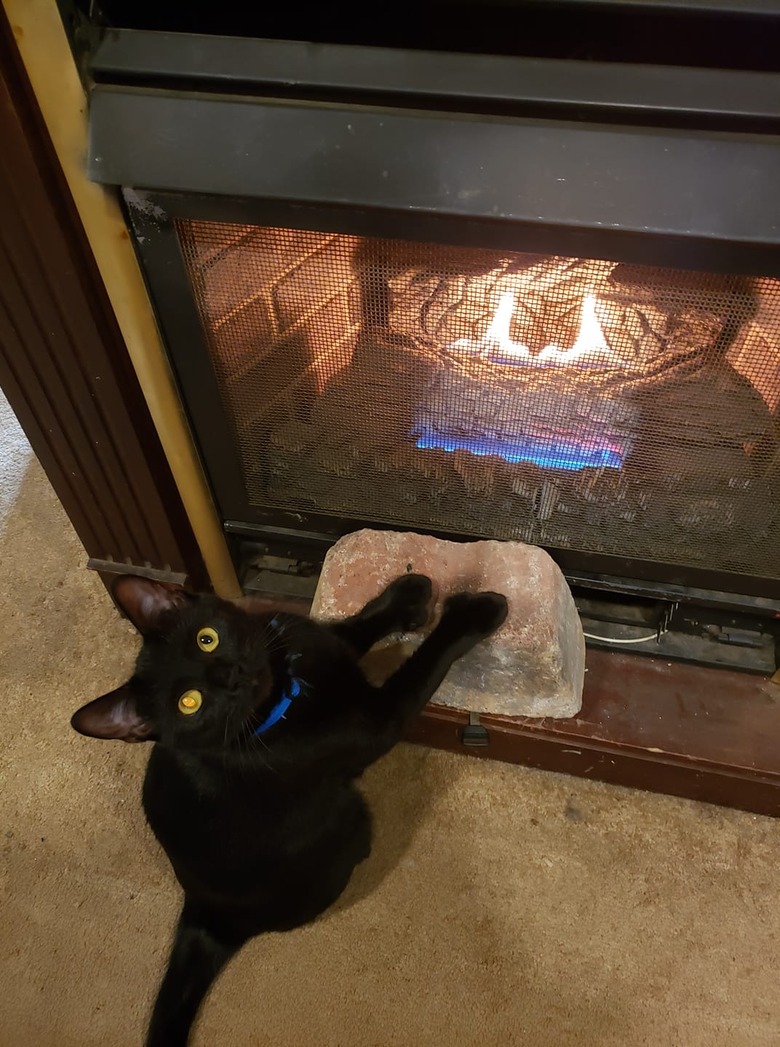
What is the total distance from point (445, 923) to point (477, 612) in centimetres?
42

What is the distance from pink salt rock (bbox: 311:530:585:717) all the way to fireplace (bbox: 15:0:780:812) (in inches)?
2.0

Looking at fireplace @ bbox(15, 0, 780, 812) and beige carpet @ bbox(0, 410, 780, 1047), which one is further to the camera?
beige carpet @ bbox(0, 410, 780, 1047)

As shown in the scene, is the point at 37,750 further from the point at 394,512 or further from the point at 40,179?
the point at 40,179

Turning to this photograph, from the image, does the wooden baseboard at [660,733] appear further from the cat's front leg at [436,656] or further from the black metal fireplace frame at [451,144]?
the black metal fireplace frame at [451,144]

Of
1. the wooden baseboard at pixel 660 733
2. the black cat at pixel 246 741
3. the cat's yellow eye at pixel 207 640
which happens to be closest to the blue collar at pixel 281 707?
the black cat at pixel 246 741

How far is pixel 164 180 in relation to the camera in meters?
0.63

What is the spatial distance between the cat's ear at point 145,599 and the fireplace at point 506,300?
0.73ft

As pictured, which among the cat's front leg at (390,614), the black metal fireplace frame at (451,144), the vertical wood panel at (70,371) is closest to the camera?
the black metal fireplace frame at (451,144)

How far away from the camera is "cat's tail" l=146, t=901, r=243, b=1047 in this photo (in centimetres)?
80

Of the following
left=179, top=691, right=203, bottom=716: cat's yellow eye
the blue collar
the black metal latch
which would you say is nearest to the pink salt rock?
the black metal latch

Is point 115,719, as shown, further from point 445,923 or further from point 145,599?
point 445,923

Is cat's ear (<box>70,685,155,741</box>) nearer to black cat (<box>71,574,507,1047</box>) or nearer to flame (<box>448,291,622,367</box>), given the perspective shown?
black cat (<box>71,574,507,1047</box>)

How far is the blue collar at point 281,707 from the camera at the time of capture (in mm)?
776

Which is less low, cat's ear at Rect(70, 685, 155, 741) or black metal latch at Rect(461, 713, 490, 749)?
cat's ear at Rect(70, 685, 155, 741)
